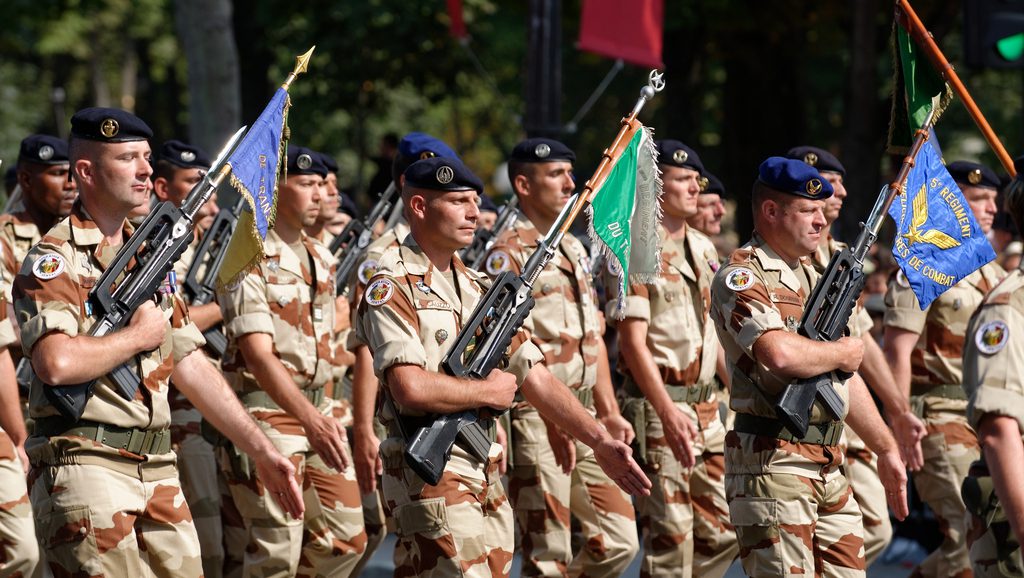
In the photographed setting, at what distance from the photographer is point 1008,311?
5.34 meters

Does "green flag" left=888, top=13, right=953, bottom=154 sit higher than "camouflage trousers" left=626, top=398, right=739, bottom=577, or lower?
higher

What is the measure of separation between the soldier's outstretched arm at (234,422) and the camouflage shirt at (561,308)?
208 centimetres

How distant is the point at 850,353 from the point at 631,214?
124 centimetres

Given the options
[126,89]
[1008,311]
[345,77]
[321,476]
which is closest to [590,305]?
[321,476]

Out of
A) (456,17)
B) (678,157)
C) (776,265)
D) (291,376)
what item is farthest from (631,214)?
(456,17)

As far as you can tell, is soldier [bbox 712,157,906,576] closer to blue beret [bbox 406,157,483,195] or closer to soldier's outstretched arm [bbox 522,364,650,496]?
soldier's outstretched arm [bbox 522,364,650,496]

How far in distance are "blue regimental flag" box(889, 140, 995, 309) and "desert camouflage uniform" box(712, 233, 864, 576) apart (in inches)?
25.8

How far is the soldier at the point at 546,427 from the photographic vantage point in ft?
26.3

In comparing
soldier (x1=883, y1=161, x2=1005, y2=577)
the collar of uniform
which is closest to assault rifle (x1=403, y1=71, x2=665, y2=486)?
the collar of uniform

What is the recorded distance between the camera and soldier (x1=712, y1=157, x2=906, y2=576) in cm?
640

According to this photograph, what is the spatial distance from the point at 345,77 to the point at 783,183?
15700 mm

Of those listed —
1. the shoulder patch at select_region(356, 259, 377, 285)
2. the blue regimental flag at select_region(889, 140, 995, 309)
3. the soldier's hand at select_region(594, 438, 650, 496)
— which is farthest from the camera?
the shoulder patch at select_region(356, 259, 377, 285)

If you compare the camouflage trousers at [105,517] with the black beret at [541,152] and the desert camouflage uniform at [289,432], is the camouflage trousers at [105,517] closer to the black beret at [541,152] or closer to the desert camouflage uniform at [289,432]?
the desert camouflage uniform at [289,432]

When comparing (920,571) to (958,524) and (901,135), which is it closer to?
(958,524)
